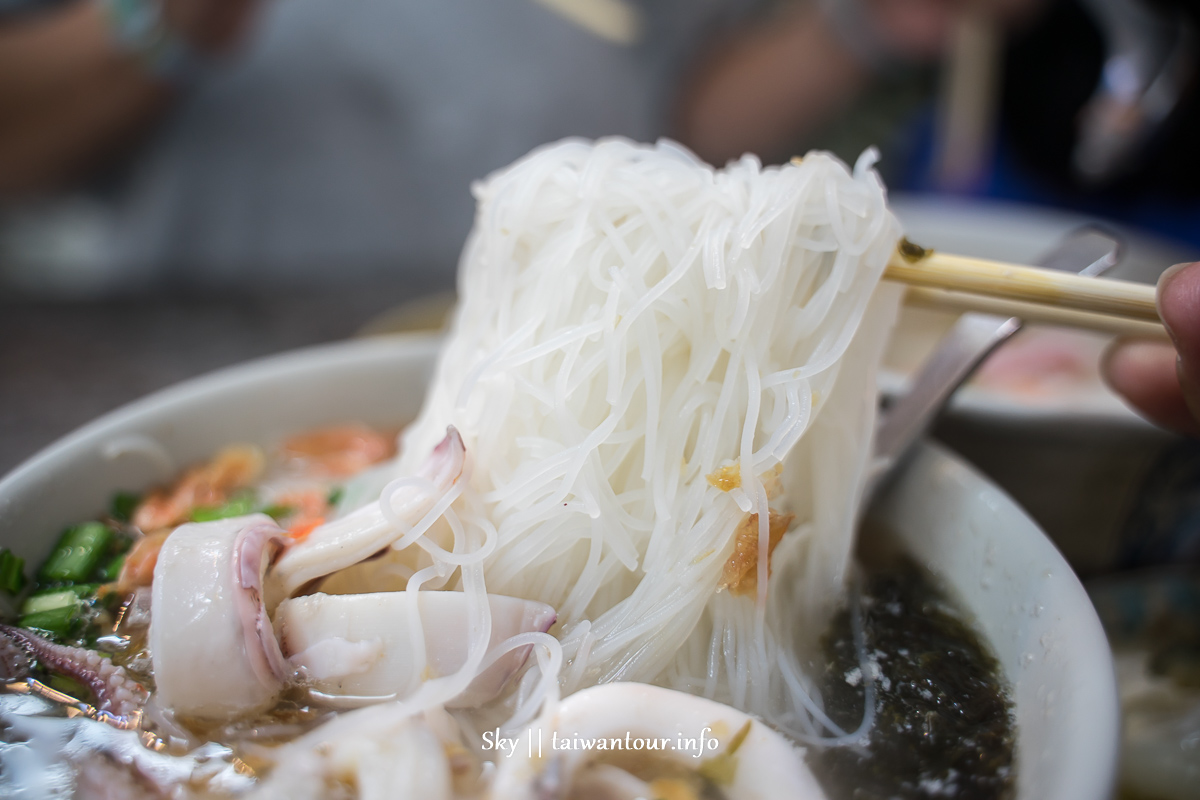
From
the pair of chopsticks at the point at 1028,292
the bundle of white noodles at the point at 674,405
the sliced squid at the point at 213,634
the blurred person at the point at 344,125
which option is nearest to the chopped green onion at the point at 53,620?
the sliced squid at the point at 213,634

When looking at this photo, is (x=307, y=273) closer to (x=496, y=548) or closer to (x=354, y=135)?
(x=354, y=135)

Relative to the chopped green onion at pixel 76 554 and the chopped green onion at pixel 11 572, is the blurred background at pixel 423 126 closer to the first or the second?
the chopped green onion at pixel 76 554

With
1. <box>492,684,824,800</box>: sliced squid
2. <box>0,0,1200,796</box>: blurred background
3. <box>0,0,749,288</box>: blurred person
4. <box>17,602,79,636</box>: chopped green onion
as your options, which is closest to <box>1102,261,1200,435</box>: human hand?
<box>492,684,824,800</box>: sliced squid

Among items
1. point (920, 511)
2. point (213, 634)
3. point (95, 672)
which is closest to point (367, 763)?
point (213, 634)

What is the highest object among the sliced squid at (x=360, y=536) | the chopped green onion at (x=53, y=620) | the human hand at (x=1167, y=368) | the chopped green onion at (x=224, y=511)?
the human hand at (x=1167, y=368)

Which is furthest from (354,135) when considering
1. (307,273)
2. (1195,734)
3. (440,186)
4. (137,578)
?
(1195,734)

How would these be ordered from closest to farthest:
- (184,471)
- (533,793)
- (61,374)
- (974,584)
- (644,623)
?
(533,793) < (644,623) < (974,584) < (184,471) < (61,374)
